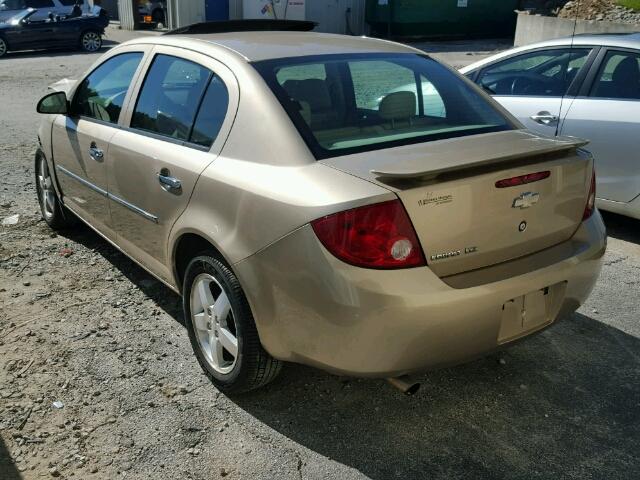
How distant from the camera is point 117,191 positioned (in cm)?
378

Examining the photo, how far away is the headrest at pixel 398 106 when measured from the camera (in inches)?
Answer: 126

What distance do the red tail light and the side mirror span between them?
2703 millimetres

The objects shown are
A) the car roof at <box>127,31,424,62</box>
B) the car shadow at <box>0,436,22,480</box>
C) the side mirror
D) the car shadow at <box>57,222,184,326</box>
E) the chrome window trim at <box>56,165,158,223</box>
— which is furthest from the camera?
the side mirror

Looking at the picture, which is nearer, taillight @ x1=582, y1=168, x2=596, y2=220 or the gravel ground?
A: the gravel ground

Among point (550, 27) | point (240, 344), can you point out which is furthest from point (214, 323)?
point (550, 27)

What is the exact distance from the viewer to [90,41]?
65.8 feet

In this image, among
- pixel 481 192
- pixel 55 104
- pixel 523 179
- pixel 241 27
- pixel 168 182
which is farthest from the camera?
pixel 55 104

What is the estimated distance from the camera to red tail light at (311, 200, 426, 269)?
2.42 m

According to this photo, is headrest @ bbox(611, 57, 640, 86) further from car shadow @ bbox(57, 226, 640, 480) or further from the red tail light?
the red tail light

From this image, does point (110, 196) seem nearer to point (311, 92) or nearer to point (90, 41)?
point (311, 92)

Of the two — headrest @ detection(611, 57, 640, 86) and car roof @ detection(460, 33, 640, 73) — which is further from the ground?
car roof @ detection(460, 33, 640, 73)

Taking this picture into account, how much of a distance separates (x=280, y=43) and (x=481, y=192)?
1486 mm

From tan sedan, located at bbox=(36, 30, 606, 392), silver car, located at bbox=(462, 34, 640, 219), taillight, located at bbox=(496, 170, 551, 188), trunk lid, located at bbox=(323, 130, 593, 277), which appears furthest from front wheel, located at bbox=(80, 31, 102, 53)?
taillight, located at bbox=(496, 170, 551, 188)

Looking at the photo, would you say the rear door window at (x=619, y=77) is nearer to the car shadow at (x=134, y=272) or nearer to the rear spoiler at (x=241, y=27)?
the rear spoiler at (x=241, y=27)
